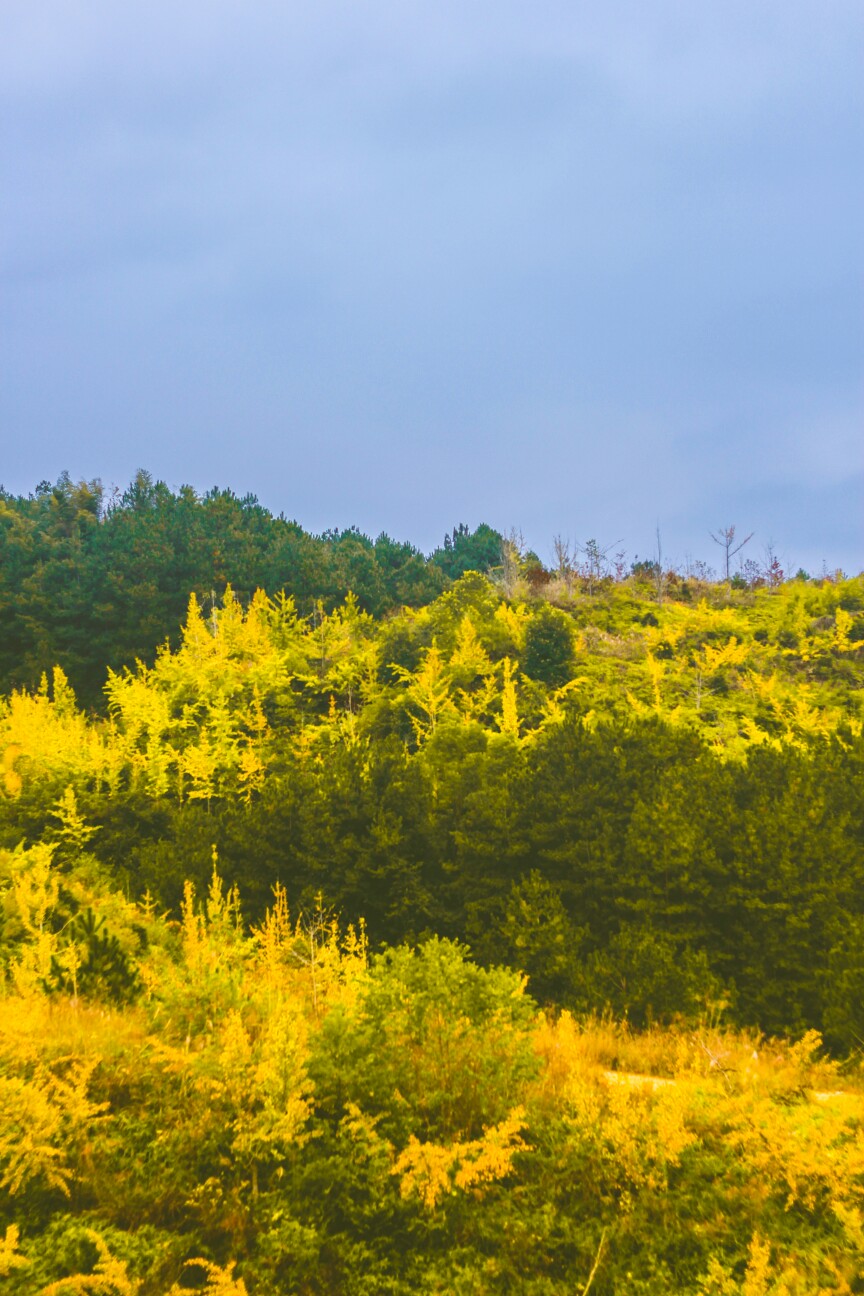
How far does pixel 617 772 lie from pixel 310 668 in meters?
15.4

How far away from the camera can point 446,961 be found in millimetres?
7633

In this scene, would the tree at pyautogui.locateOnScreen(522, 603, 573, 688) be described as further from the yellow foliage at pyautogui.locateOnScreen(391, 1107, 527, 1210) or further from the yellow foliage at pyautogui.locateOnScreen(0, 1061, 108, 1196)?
the yellow foliage at pyautogui.locateOnScreen(0, 1061, 108, 1196)

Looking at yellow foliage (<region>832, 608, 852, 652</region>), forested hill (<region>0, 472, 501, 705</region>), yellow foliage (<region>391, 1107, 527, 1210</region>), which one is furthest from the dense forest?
forested hill (<region>0, 472, 501, 705</region>)

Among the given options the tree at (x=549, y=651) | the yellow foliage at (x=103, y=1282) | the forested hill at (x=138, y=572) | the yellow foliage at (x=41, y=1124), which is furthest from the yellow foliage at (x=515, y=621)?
the yellow foliage at (x=103, y=1282)

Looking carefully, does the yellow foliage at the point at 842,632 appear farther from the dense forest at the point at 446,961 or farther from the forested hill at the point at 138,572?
the forested hill at the point at 138,572

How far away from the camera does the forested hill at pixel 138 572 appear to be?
37.7 m

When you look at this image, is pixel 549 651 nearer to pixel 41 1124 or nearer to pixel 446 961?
pixel 446 961

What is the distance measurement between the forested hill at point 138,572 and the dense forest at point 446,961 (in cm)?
866

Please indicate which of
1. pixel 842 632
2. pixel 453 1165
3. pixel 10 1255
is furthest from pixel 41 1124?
pixel 842 632

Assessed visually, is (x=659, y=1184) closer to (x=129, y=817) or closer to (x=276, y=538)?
(x=129, y=817)

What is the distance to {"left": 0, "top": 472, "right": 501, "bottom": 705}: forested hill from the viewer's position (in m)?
37.7

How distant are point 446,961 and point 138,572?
117 feet

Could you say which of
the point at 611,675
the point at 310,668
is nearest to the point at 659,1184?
the point at 611,675

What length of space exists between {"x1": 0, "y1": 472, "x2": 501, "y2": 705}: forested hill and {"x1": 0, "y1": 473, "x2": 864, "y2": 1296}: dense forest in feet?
28.4
